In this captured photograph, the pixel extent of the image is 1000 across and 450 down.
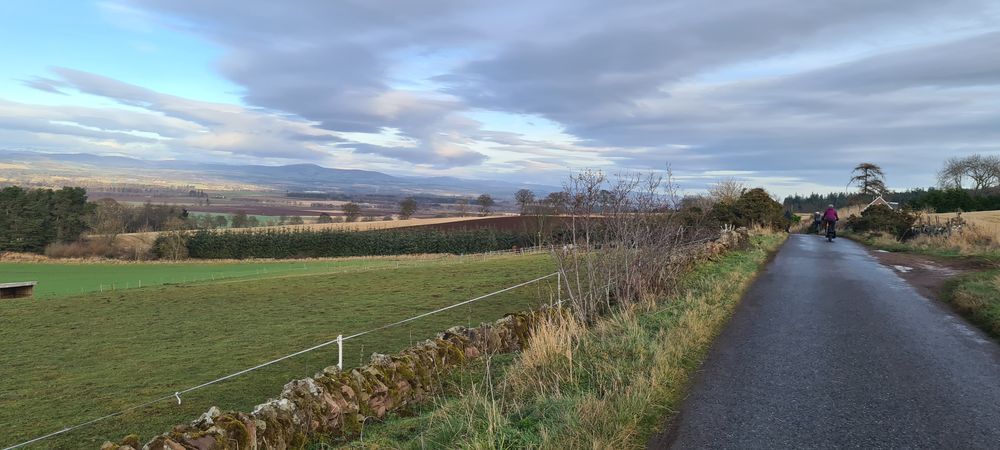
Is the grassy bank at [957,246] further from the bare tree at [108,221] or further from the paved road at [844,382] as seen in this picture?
the bare tree at [108,221]

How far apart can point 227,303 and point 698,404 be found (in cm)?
2273

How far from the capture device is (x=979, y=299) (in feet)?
33.0

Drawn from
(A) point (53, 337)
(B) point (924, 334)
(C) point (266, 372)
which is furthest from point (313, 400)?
(A) point (53, 337)

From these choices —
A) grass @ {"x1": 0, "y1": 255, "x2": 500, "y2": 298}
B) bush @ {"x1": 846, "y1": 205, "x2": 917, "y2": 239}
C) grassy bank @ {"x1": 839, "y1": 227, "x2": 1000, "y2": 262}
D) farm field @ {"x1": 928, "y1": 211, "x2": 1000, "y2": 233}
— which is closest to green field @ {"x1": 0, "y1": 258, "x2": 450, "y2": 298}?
grass @ {"x1": 0, "y1": 255, "x2": 500, "y2": 298}

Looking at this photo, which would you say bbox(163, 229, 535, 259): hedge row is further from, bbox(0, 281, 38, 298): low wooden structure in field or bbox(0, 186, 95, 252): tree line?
bbox(0, 281, 38, 298): low wooden structure in field

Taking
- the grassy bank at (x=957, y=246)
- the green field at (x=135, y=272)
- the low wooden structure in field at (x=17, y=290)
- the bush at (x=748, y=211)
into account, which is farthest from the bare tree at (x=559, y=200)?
the green field at (x=135, y=272)

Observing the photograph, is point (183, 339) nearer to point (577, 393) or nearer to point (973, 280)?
point (577, 393)

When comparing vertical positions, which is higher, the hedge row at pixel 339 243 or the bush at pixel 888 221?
the bush at pixel 888 221

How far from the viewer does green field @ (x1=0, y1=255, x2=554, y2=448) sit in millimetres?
8812

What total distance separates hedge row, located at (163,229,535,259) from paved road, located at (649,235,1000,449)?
61.5 metres

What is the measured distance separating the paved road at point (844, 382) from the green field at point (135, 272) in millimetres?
37345

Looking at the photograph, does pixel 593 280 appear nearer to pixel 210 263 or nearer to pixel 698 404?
pixel 698 404

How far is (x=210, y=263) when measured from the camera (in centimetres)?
6181

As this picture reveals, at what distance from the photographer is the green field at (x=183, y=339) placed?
28.9 feet
